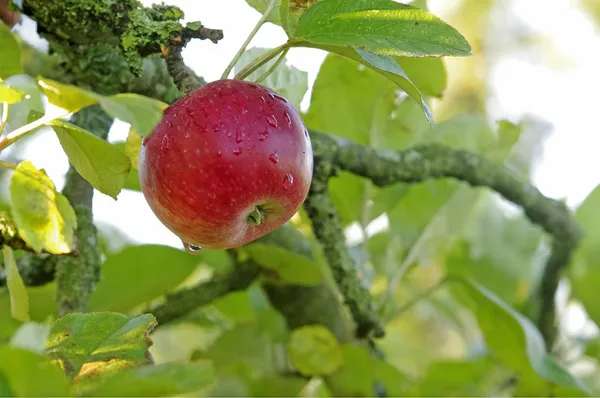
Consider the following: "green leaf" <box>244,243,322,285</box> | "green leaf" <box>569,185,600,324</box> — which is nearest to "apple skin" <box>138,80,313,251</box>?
"green leaf" <box>244,243,322,285</box>

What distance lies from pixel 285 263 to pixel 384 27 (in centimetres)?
44

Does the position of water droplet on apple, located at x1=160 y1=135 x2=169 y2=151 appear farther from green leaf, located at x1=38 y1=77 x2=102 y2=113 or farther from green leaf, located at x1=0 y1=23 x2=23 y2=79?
green leaf, located at x1=0 y1=23 x2=23 y2=79

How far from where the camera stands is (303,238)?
41.4 inches

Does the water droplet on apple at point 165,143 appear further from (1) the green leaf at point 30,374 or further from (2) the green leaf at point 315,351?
(2) the green leaf at point 315,351

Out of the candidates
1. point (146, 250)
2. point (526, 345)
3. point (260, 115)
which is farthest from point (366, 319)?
Result: point (260, 115)

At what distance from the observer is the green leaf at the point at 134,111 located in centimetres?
39

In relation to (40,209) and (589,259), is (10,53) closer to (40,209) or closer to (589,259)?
(40,209)

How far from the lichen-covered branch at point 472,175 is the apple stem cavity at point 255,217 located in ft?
0.76

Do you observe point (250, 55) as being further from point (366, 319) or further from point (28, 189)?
point (366, 319)

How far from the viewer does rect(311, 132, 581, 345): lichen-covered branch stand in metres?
0.82

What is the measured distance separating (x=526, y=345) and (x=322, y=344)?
0.26m

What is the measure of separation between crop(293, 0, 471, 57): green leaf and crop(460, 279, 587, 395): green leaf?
451mm

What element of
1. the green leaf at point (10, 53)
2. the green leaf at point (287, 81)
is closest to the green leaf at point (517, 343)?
the green leaf at point (287, 81)

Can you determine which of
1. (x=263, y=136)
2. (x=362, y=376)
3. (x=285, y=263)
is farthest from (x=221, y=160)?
(x=362, y=376)
